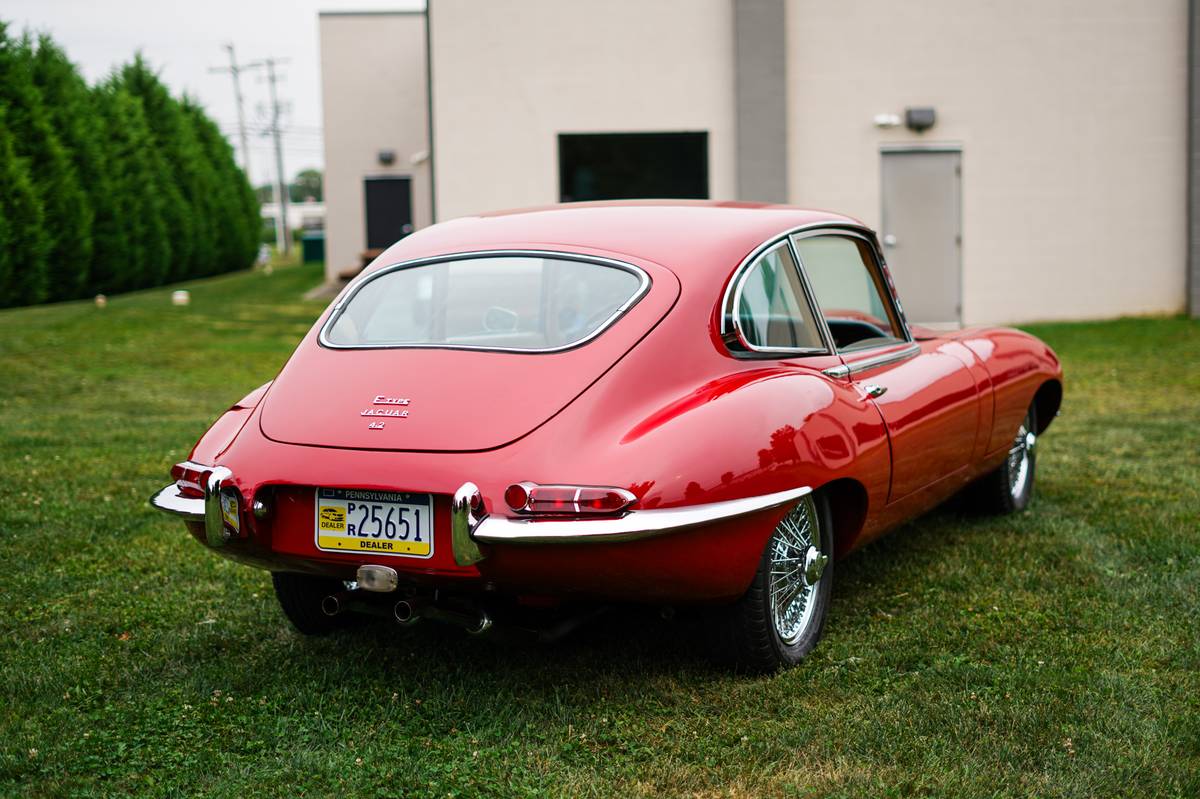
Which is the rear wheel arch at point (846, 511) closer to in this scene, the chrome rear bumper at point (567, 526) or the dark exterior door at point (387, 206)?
the chrome rear bumper at point (567, 526)

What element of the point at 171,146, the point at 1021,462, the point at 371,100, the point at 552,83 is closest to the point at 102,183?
the point at 371,100

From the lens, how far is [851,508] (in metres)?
4.18

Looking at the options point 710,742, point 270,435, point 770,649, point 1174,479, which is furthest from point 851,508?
point 1174,479

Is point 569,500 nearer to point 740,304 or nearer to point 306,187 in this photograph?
point 740,304

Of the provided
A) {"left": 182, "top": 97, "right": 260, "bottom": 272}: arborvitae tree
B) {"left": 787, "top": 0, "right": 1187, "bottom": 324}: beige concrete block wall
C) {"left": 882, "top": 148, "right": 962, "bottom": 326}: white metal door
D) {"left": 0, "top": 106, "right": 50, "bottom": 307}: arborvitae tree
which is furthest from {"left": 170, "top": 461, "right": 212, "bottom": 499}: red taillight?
{"left": 182, "top": 97, "right": 260, "bottom": 272}: arborvitae tree

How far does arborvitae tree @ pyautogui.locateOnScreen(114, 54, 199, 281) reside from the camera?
28.3 m

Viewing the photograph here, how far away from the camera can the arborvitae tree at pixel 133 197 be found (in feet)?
80.1

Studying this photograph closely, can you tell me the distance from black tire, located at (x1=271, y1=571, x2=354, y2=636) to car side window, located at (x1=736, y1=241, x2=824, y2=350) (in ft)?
5.26

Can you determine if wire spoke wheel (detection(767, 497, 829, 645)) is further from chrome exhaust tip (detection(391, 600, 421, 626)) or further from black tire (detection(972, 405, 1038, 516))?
black tire (detection(972, 405, 1038, 516))

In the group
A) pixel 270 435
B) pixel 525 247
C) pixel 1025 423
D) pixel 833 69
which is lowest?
pixel 1025 423

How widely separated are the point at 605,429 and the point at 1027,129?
13.1 metres

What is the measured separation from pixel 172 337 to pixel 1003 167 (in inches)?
404

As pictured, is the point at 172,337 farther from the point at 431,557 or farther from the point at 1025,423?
the point at 431,557

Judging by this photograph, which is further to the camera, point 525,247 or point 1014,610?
point 1014,610
